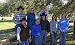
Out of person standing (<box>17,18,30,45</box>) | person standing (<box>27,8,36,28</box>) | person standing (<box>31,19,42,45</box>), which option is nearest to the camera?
person standing (<box>17,18,30,45</box>)

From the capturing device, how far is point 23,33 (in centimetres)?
998

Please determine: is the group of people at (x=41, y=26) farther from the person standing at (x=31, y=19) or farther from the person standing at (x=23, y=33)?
the person standing at (x=23, y=33)

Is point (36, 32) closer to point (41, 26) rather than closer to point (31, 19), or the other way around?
point (41, 26)

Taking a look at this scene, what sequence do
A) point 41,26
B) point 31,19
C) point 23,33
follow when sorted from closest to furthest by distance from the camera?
point 23,33
point 41,26
point 31,19

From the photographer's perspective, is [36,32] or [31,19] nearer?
[36,32]

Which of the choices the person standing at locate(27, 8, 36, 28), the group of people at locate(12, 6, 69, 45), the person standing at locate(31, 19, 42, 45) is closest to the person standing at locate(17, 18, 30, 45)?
the group of people at locate(12, 6, 69, 45)

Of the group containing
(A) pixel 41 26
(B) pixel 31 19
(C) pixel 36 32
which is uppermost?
(B) pixel 31 19

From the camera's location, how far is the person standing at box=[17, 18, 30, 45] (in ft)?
32.3

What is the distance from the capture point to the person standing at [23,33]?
984 centimetres

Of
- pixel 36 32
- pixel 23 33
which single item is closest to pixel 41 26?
pixel 36 32

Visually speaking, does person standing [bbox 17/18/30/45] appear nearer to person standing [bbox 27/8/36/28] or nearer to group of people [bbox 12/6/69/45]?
group of people [bbox 12/6/69/45]

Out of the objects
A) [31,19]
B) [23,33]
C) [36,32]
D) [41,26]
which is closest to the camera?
[23,33]

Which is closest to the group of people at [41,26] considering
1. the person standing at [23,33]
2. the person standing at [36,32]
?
the person standing at [36,32]

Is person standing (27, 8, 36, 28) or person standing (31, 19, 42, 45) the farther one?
person standing (27, 8, 36, 28)
